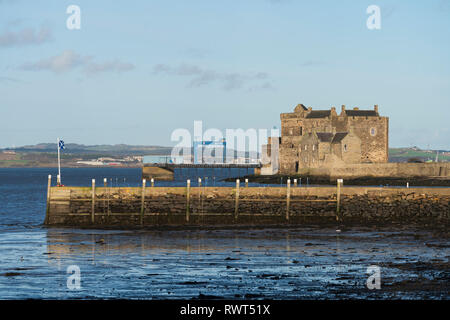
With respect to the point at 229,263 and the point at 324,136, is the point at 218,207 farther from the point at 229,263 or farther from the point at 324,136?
the point at 324,136

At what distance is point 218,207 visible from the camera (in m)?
42.5

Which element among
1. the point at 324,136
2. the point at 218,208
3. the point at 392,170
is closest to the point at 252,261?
the point at 218,208

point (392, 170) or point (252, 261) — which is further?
point (392, 170)

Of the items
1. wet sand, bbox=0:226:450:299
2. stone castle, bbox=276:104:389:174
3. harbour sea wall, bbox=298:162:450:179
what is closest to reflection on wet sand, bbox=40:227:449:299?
wet sand, bbox=0:226:450:299

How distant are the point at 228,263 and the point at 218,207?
49.3ft

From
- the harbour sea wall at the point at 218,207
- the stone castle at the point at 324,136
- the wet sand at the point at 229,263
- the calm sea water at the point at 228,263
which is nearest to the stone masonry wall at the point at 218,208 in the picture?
the harbour sea wall at the point at 218,207

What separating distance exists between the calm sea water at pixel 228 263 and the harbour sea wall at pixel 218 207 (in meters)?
2.13

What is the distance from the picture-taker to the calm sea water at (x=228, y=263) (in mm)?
21875
